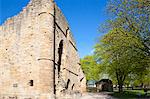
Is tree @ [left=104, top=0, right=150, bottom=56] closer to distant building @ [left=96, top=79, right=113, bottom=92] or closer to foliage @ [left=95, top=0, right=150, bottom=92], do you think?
foliage @ [left=95, top=0, right=150, bottom=92]

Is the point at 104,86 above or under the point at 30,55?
under

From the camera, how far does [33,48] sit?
1792cm

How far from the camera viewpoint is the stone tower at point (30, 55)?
16.9 metres

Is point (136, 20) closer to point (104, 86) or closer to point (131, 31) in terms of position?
point (131, 31)

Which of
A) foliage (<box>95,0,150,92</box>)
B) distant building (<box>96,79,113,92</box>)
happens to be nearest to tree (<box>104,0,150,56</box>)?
foliage (<box>95,0,150,92</box>)

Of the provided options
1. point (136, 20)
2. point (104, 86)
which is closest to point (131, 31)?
point (136, 20)

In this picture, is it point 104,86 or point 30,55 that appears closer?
point 30,55

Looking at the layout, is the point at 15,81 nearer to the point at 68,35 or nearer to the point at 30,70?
the point at 30,70

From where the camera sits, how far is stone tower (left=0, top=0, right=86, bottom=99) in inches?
666

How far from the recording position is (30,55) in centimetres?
1788

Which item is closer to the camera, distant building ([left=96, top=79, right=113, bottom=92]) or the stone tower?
the stone tower

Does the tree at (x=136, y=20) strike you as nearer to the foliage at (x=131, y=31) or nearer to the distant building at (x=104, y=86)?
the foliage at (x=131, y=31)

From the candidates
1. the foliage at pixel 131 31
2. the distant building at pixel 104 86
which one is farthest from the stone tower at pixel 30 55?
the distant building at pixel 104 86

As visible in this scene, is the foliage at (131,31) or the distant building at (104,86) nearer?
the foliage at (131,31)
